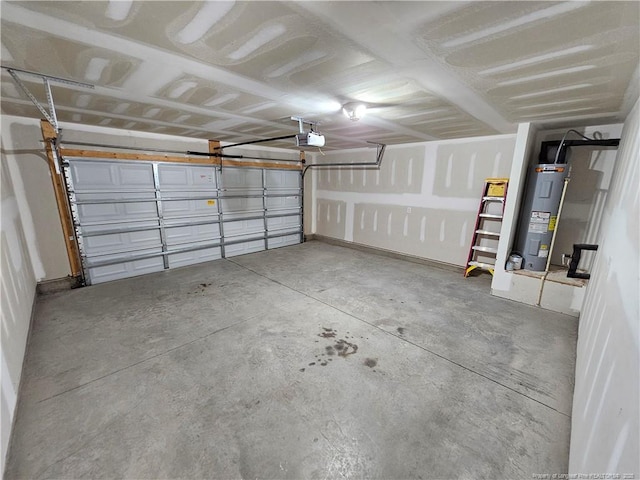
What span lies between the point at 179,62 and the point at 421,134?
139 inches

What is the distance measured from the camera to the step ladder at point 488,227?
13.4 feet

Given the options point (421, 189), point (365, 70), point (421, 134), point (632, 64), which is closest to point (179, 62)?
point (365, 70)

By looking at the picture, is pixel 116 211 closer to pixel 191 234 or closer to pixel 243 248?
pixel 191 234

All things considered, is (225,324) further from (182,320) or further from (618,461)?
(618,461)

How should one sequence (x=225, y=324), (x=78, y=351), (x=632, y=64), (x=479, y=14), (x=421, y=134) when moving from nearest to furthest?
(x=479, y=14) < (x=632, y=64) < (x=78, y=351) < (x=225, y=324) < (x=421, y=134)

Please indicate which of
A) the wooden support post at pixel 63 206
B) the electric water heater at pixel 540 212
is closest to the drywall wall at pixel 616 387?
the electric water heater at pixel 540 212

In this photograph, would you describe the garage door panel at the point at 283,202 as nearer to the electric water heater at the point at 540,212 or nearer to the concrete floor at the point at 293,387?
the concrete floor at the point at 293,387

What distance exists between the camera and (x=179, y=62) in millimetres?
1751

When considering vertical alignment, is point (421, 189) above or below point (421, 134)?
below

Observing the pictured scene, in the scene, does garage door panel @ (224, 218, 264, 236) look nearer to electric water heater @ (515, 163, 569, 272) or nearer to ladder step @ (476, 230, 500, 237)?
ladder step @ (476, 230, 500, 237)

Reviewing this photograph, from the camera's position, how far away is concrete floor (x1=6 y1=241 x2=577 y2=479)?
58.4 inches

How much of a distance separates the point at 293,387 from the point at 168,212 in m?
4.12

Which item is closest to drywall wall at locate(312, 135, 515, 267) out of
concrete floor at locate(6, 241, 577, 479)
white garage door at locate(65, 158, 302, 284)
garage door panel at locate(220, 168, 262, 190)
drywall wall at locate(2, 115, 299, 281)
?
white garage door at locate(65, 158, 302, 284)

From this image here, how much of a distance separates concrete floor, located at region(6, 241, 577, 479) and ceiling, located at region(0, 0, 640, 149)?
228cm
